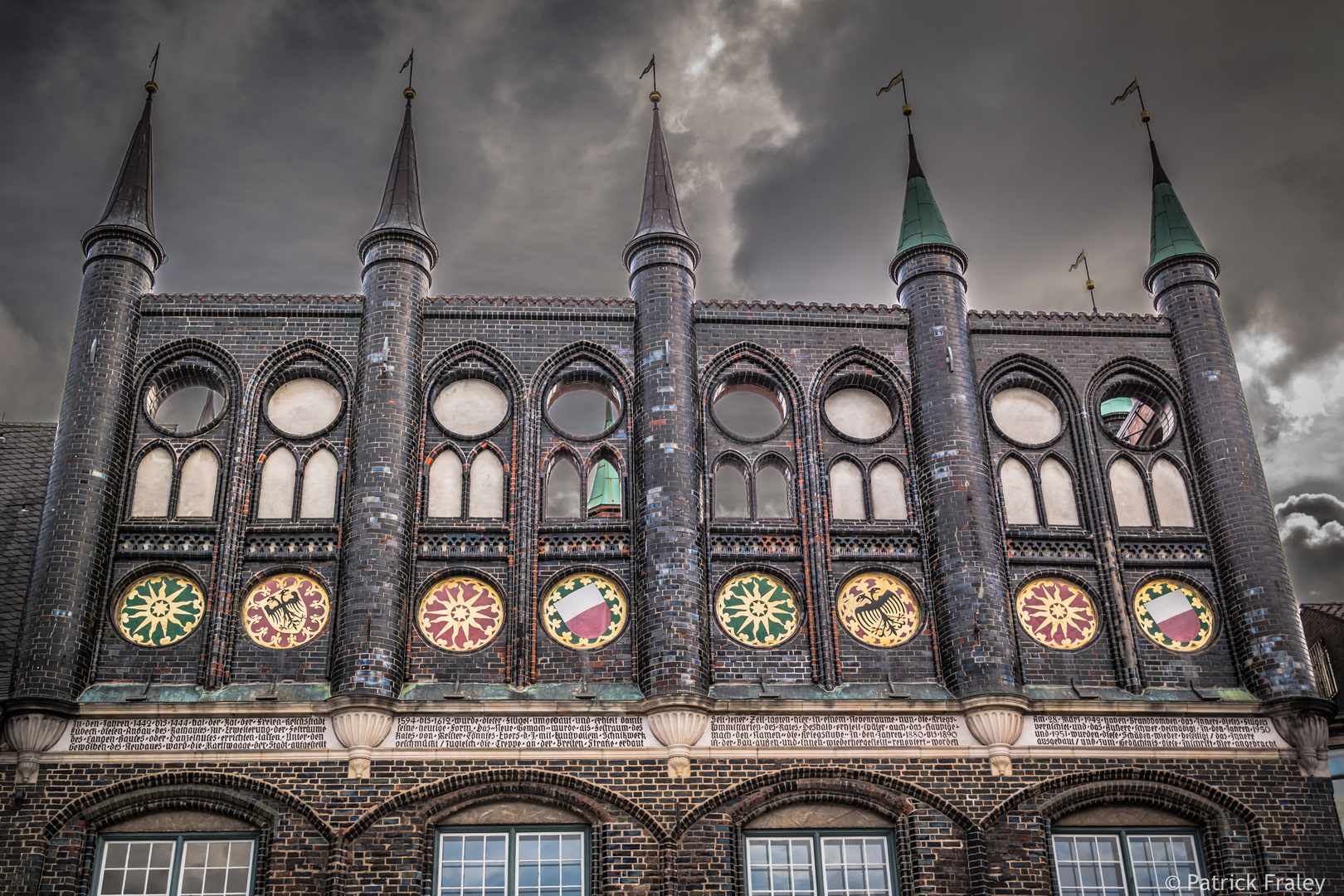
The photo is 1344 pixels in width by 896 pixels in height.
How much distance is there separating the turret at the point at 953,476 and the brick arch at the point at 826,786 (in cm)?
106

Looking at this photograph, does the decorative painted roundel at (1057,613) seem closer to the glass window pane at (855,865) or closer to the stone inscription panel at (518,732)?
the glass window pane at (855,865)

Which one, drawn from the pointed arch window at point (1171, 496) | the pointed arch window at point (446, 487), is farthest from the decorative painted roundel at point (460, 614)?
the pointed arch window at point (1171, 496)

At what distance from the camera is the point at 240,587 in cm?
2041

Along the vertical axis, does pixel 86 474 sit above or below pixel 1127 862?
above

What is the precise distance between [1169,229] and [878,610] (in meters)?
10.6

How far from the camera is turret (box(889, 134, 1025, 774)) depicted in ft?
66.1

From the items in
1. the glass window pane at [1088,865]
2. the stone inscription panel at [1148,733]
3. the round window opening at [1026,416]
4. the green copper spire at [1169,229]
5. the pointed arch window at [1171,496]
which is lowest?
the glass window pane at [1088,865]

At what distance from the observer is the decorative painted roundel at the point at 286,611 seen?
791 inches

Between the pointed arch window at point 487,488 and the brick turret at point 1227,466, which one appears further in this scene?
the pointed arch window at point 487,488

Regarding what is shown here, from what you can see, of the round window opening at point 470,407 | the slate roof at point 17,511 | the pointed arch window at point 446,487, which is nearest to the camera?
the slate roof at point 17,511

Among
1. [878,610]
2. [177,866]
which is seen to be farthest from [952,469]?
[177,866]

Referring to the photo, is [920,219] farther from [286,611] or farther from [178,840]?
[178,840]

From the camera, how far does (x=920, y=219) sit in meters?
24.5

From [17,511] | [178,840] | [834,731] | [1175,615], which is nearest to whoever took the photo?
[178,840]
